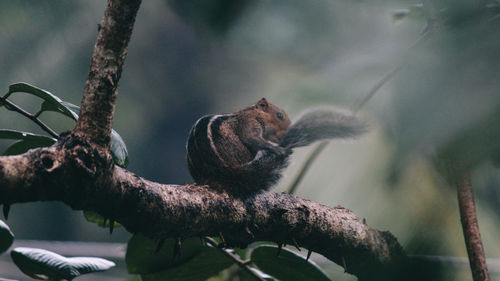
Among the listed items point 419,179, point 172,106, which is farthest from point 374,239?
point 172,106

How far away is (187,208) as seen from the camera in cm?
53

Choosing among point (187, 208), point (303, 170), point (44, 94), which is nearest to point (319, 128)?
point (303, 170)

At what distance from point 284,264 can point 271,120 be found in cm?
56

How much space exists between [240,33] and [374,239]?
0.41 metres

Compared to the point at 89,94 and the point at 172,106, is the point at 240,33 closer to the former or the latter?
the point at 89,94

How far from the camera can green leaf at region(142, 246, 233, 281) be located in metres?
0.67

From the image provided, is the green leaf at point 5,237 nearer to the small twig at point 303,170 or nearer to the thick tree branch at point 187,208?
the thick tree branch at point 187,208

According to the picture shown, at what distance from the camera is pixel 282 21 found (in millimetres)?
747

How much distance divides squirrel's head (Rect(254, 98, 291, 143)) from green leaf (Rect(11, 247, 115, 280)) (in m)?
0.64

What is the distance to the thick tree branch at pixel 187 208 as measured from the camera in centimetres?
36

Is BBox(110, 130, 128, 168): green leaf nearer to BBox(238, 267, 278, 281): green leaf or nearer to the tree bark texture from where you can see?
the tree bark texture

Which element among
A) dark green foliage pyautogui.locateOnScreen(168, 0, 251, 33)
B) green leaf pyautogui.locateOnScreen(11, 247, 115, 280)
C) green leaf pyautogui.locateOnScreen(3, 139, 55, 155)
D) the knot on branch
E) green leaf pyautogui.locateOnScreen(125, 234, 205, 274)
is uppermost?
dark green foliage pyautogui.locateOnScreen(168, 0, 251, 33)

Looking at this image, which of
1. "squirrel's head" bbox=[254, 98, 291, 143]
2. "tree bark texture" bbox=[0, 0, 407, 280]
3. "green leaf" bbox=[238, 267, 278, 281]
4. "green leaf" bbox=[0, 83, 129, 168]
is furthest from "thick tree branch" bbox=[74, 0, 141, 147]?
"squirrel's head" bbox=[254, 98, 291, 143]

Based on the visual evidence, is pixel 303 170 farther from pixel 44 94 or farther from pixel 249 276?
pixel 44 94
